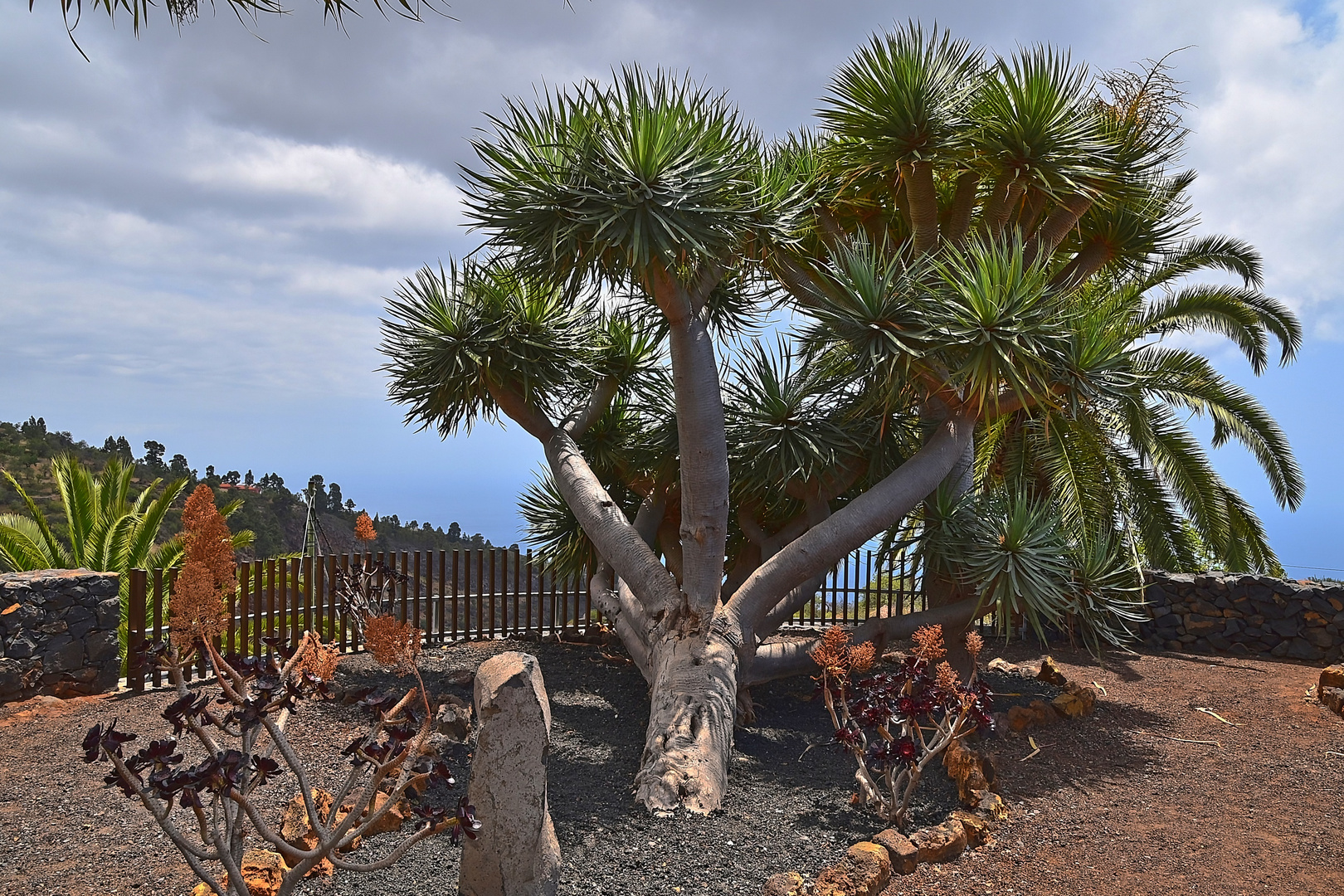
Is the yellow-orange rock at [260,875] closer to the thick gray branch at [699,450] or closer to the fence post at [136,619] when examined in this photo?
the thick gray branch at [699,450]

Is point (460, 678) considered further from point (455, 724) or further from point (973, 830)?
point (973, 830)

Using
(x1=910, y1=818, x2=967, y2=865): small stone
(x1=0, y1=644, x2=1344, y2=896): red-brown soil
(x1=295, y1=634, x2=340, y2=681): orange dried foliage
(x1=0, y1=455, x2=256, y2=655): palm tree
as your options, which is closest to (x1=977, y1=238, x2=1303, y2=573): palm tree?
(x1=0, y1=644, x2=1344, y2=896): red-brown soil

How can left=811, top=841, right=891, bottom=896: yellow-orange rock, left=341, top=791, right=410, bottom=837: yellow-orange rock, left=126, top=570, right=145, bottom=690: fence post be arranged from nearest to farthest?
left=811, top=841, right=891, bottom=896: yellow-orange rock, left=341, top=791, right=410, bottom=837: yellow-orange rock, left=126, top=570, right=145, bottom=690: fence post

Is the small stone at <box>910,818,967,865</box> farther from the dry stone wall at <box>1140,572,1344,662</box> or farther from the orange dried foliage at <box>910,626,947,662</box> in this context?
the dry stone wall at <box>1140,572,1344,662</box>

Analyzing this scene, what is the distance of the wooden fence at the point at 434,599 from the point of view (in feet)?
28.4

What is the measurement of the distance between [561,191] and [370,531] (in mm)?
2663

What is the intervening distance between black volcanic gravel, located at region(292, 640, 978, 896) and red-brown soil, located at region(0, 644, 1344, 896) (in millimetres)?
17

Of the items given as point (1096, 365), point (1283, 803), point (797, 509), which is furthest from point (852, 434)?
point (1283, 803)

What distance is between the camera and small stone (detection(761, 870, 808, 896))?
156 inches

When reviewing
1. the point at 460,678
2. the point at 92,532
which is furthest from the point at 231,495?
the point at 460,678

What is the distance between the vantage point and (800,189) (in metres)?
7.20

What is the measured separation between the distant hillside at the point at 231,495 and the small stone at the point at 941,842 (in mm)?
17947

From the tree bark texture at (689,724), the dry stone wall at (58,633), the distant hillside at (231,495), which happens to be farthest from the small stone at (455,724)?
the distant hillside at (231,495)

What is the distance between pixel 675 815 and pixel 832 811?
100cm
